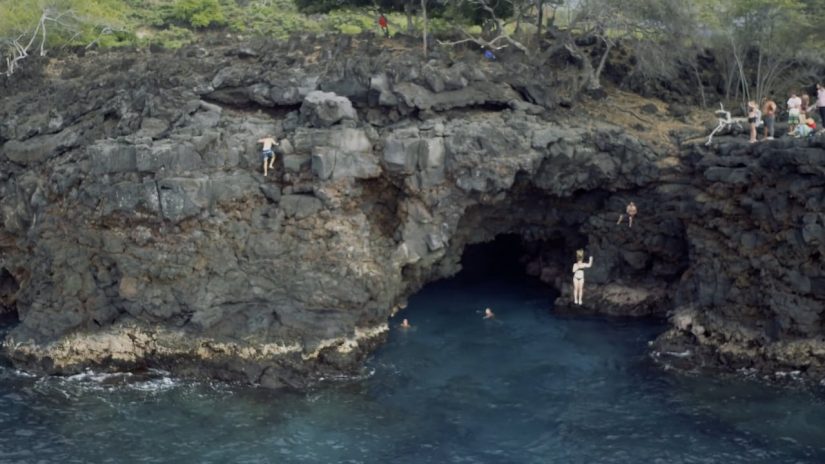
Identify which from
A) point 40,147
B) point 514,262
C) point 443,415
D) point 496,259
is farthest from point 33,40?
point 443,415

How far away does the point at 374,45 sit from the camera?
41875mm

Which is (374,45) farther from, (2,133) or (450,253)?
(2,133)

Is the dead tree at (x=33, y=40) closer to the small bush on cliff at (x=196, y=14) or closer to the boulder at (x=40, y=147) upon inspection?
the boulder at (x=40, y=147)

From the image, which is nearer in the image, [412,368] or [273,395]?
[273,395]

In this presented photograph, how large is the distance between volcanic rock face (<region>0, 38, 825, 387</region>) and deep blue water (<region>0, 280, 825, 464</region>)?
5.69ft

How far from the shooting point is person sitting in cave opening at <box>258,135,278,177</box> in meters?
34.2

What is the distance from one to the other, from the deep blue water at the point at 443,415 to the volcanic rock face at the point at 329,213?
68.3 inches

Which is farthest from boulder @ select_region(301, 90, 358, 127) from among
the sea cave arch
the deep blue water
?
the deep blue water

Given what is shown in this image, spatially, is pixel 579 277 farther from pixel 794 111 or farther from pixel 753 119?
pixel 794 111

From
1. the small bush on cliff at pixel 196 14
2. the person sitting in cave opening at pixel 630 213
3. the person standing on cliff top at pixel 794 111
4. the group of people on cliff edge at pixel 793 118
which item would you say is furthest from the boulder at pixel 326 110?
the small bush on cliff at pixel 196 14

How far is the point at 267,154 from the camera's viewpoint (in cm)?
3434

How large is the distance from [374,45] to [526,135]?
9302mm

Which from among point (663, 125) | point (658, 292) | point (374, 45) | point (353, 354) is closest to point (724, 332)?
point (658, 292)

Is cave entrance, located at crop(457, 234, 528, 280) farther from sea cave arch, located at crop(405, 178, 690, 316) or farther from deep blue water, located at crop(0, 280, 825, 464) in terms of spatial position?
deep blue water, located at crop(0, 280, 825, 464)
